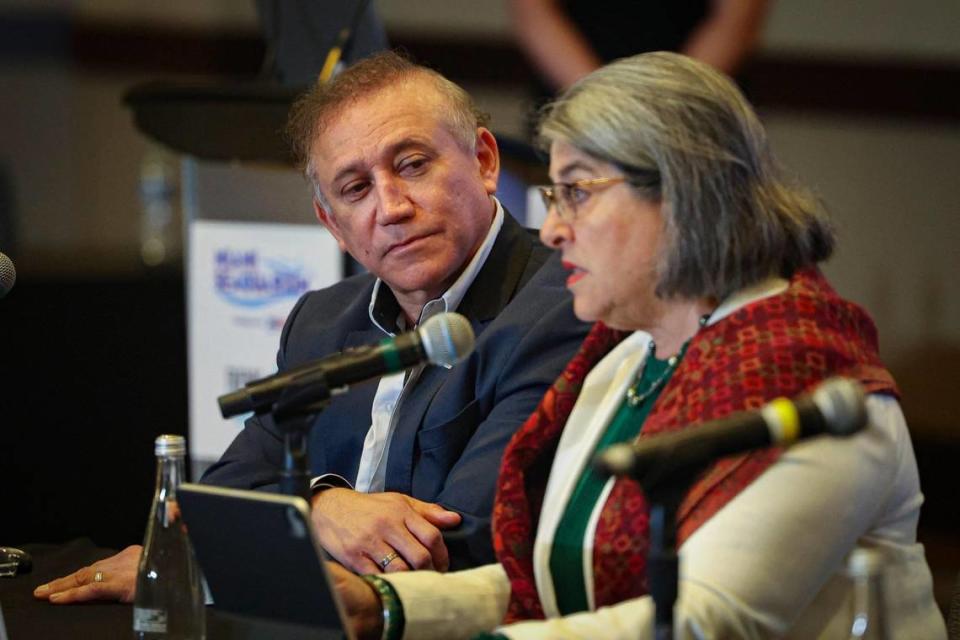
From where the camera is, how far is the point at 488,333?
2613 mm

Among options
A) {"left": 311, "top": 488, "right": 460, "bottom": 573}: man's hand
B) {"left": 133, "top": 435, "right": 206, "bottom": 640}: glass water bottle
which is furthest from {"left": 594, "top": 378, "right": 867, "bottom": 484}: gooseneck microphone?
{"left": 311, "top": 488, "right": 460, "bottom": 573}: man's hand

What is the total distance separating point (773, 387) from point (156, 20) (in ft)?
22.0

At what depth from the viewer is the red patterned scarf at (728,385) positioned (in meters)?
1.81

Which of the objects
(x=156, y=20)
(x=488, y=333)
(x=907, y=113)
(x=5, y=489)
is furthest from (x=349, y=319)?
(x=156, y=20)

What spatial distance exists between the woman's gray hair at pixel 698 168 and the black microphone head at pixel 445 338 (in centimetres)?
29

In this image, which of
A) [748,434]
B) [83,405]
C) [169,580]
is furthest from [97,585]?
[83,405]

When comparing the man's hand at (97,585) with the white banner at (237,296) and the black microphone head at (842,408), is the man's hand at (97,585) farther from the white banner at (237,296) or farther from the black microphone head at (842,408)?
the white banner at (237,296)

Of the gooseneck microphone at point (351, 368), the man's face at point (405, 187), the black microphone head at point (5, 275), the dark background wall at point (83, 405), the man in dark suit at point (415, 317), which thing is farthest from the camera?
the dark background wall at point (83, 405)

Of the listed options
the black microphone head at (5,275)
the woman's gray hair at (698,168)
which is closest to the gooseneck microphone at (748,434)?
the woman's gray hair at (698,168)

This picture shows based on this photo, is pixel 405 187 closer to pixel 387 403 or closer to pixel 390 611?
pixel 387 403

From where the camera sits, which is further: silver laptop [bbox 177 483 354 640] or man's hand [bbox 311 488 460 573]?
man's hand [bbox 311 488 460 573]

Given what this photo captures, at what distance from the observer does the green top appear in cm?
206

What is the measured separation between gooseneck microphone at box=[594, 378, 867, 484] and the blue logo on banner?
2.64 metres

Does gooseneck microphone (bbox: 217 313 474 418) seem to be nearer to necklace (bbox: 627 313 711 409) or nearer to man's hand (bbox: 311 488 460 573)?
necklace (bbox: 627 313 711 409)
